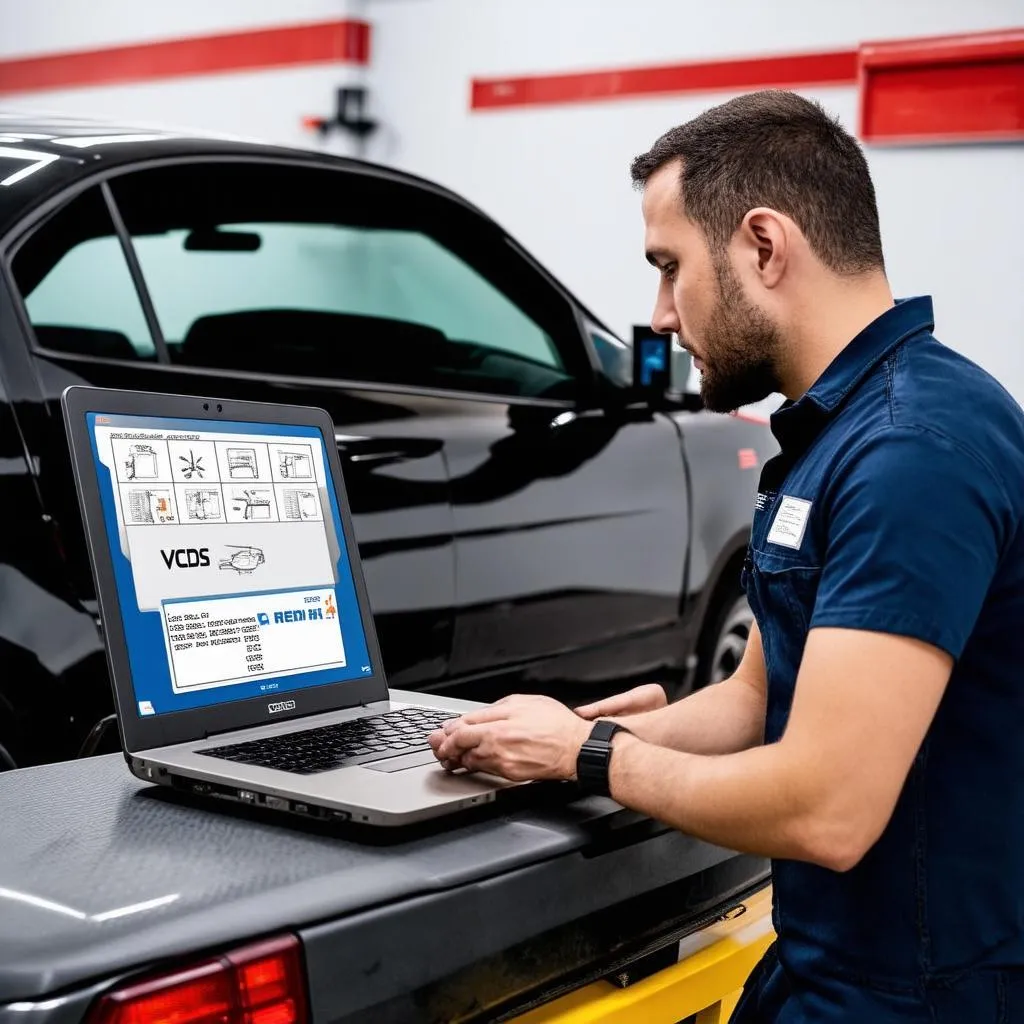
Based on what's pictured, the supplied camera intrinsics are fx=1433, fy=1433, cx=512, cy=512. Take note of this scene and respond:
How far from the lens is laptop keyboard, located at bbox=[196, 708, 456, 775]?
1.25 m

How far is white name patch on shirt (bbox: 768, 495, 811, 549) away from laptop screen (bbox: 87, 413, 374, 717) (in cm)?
51

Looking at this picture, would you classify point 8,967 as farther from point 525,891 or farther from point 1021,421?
point 1021,421

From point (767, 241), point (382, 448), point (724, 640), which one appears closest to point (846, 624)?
point (767, 241)

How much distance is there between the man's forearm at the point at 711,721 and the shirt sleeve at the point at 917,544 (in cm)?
35

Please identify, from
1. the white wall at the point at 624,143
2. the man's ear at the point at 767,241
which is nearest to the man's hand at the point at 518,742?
the man's ear at the point at 767,241

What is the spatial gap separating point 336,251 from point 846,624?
2761 millimetres

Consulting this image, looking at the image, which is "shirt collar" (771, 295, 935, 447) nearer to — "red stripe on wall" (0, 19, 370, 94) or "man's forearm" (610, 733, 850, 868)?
"man's forearm" (610, 733, 850, 868)

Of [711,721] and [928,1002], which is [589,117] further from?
[928,1002]

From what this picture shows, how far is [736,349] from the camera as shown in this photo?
1364mm

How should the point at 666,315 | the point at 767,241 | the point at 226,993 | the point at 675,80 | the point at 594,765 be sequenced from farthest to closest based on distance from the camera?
the point at 675,80 → the point at 666,315 → the point at 767,241 → the point at 594,765 → the point at 226,993

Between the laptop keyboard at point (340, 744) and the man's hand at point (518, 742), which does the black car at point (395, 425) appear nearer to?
the laptop keyboard at point (340, 744)

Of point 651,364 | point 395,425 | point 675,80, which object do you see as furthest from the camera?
point 675,80

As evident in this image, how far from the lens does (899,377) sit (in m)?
1.21

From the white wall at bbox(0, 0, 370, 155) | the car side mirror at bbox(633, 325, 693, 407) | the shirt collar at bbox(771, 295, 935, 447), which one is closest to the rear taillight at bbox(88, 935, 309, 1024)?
the shirt collar at bbox(771, 295, 935, 447)
